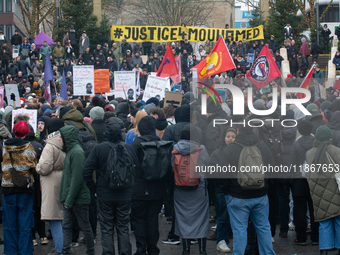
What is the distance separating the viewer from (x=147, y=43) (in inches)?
963

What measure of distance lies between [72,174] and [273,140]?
2.94m

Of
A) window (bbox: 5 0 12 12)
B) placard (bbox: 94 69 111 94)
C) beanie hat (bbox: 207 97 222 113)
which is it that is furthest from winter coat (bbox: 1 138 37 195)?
window (bbox: 5 0 12 12)

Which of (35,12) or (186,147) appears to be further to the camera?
(35,12)

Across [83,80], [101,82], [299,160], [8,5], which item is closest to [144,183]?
[299,160]

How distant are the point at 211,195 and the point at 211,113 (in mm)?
1524

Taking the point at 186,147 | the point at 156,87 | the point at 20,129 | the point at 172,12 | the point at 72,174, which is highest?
the point at 172,12

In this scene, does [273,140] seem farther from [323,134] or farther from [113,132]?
[113,132]

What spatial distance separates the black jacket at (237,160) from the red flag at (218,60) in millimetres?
4467

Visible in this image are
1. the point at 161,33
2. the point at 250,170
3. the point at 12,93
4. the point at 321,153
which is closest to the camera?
the point at 250,170

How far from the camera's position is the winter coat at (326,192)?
219 inches

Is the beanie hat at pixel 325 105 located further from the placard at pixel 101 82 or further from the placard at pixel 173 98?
the placard at pixel 101 82

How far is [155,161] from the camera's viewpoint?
19.5ft

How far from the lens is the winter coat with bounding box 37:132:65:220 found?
20.5ft

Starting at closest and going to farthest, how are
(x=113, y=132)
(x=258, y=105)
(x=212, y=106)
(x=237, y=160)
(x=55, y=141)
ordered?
1. (x=237, y=160)
2. (x=113, y=132)
3. (x=55, y=141)
4. (x=258, y=105)
5. (x=212, y=106)
